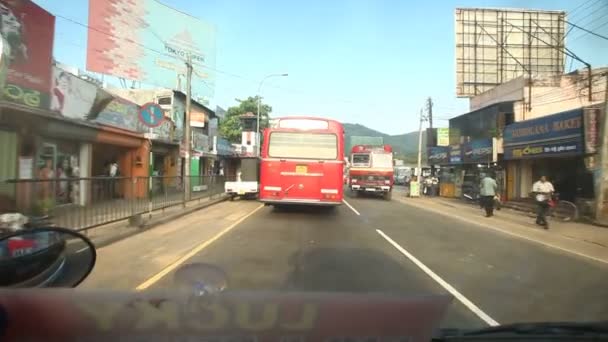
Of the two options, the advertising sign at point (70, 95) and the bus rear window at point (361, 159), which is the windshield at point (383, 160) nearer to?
the bus rear window at point (361, 159)

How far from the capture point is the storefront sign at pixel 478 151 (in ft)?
93.1

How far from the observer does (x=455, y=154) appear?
35.1 m

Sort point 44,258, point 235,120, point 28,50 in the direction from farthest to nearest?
point 235,120 → point 28,50 → point 44,258

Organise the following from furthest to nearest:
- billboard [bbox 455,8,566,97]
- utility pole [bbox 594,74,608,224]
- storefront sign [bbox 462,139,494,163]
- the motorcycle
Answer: billboard [bbox 455,8,566,97]
storefront sign [bbox 462,139,494,163]
utility pole [bbox 594,74,608,224]
the motorcycle

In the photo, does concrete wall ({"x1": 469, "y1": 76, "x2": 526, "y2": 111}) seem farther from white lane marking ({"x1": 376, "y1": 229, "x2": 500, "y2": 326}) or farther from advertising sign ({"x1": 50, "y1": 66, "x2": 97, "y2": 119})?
white lane marking ({"x1": 376, "y1": 229, "x2": 500, "y2": 326})

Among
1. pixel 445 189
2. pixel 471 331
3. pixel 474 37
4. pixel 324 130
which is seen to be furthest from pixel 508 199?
pixel 471 331

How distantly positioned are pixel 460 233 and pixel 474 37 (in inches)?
1137


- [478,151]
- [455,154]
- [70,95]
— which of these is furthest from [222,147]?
[70,95]

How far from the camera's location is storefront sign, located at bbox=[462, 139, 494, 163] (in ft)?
93.1

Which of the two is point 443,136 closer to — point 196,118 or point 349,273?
point 196,118

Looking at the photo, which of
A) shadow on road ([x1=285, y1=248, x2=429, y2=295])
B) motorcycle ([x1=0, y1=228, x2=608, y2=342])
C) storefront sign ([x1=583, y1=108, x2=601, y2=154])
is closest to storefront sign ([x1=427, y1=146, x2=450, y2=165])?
storefront sign ([x1=583, y1=108, x2=601, y2=154])

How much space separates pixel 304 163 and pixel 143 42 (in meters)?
13.7

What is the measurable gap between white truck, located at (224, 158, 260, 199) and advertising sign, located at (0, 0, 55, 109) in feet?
42.8

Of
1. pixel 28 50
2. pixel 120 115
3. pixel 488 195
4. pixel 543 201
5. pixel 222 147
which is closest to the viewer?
pixel 28 50
